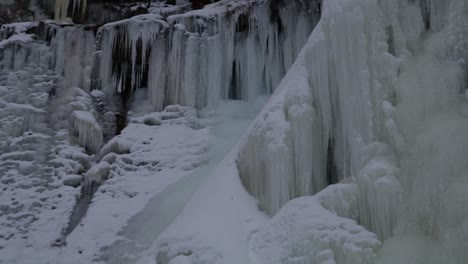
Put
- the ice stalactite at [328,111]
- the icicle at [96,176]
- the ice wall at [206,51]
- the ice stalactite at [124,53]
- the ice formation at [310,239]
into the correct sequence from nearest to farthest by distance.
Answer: the ice formation at [310,239] < the ice stalactite at [328,111] < the icicle at [96,176] < the ice wall at [206,51] < the ice stalactite at [124,53]

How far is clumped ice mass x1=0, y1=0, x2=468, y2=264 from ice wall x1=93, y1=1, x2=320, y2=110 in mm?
31

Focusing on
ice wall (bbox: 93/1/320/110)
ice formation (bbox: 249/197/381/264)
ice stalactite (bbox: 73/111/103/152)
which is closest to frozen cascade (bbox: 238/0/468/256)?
ice formation (bbox: 249/197/381/264)

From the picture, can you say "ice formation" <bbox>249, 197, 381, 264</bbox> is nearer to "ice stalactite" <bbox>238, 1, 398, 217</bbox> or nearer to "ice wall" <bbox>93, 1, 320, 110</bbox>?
"ice stalactite" <bbox>238, 1, 398, 217</bbox>

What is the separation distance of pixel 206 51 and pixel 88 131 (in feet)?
9.96

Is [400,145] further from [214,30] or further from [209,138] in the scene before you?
[214,30]

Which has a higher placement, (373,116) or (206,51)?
(206,51)

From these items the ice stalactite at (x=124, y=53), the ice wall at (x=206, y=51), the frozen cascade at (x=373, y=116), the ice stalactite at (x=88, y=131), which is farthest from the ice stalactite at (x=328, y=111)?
the ice stalactite at (x=124, y=53)

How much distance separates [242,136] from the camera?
8.16m

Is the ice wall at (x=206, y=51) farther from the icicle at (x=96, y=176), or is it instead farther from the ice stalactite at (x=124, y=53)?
the icicle at (x=96, y=176)

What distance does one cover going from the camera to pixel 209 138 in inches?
391

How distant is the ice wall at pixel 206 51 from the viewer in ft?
36.1

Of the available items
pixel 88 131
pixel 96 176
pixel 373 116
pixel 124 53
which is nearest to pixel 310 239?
pixel 373 116

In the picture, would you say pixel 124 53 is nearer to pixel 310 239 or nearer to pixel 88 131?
pixel 88 131

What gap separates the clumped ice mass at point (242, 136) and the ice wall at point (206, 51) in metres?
0.03
